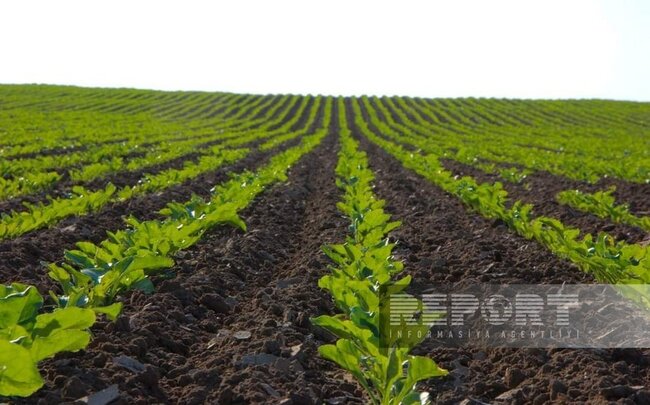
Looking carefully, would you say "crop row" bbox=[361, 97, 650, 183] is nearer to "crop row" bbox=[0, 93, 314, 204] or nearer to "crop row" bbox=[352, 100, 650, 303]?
"crop row" bbox=[352, 100, 650, 303]

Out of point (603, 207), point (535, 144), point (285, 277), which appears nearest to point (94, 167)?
point (285, 277)

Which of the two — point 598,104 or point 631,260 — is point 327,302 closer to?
point 631,260

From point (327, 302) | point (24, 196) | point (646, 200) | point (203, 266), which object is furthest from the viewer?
point (646, 200)

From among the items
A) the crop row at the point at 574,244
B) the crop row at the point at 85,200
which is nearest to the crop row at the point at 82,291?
the crop row at the point at 85,200

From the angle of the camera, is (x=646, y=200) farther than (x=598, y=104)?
No

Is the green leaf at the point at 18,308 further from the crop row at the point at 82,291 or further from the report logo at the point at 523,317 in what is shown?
the report logo at the point at 523,317

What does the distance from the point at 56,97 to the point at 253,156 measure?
33023mm

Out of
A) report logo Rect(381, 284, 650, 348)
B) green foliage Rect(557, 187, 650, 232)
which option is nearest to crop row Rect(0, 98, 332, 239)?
report logo Rect(381, 284, 650, 348)

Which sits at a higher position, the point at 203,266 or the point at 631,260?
the point at 631,260

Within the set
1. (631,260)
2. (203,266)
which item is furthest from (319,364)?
(631,260)

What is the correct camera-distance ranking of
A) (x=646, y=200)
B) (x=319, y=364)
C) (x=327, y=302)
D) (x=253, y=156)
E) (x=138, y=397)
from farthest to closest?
1. (x=253, y=156)
2. (x=646, y=200)
3. (x=327, y=302)
4. (x=319, y=364)
5. (x=138, y=397)

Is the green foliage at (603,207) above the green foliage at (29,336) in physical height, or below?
below

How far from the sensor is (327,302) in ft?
14.5

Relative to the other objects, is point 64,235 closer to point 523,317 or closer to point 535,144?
point 523,317
